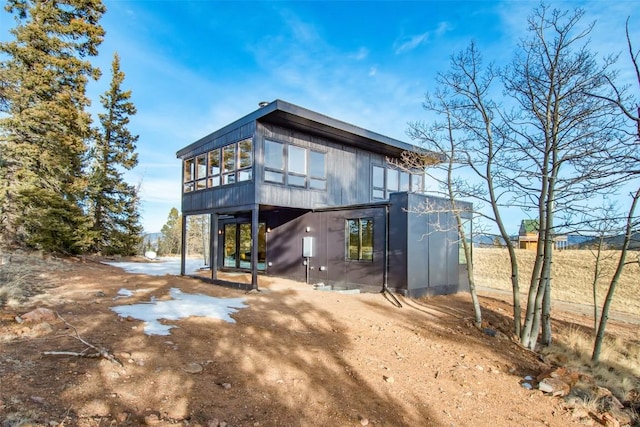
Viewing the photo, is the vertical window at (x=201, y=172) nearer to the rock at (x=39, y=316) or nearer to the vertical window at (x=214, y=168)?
the vertical window at (x=214, y=168)

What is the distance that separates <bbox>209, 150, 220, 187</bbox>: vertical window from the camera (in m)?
11.3

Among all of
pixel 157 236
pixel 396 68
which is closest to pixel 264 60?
pixel 396 68

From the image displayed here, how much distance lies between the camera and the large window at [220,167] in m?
10.1

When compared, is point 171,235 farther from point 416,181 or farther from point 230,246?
→ point 416,181

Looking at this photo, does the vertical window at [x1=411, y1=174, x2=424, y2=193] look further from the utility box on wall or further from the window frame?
the utility box on wall

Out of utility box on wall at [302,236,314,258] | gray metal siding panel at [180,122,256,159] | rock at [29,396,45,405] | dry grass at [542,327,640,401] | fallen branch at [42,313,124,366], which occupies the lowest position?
dry grass at [542,327,640,401]

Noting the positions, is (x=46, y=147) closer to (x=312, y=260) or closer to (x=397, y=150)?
(x=312, y=260)

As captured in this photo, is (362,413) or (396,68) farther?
(396,68)

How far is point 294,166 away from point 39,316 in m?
7.26

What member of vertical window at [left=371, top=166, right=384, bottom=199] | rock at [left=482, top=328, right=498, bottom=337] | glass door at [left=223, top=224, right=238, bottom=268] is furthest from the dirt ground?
glass door at [left=223, top=224, right=238, bottom=268]

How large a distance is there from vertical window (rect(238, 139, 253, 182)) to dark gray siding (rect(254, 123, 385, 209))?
35cm

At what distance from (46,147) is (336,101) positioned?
12.3 metres

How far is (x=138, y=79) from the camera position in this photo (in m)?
18.0

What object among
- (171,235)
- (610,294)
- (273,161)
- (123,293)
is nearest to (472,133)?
(610,294)
